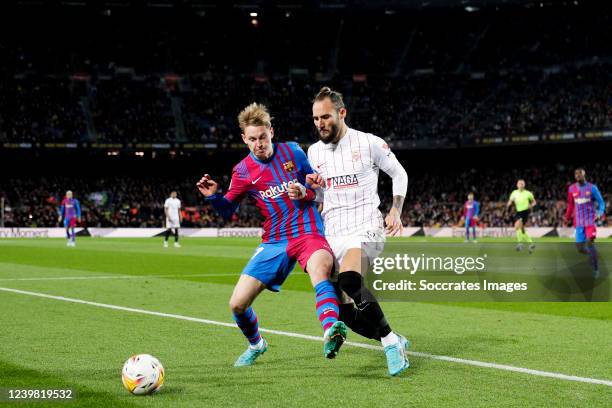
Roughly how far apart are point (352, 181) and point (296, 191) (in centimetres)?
71

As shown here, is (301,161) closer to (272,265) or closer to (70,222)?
(272,265)

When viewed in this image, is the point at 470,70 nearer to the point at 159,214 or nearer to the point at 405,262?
the point at 159,214

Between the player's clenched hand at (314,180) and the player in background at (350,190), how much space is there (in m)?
0.14

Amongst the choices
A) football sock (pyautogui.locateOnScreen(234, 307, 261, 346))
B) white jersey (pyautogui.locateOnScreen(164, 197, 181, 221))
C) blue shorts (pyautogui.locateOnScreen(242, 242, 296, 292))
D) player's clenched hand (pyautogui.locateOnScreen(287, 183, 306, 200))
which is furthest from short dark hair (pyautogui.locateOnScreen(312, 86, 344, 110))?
white jersey (pyautogui.locateOnScreen(164, 197, 181, 221))

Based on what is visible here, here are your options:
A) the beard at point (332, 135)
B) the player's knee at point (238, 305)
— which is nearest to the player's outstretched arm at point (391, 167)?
the beard at point (332, 135)

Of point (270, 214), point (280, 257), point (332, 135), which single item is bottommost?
point (280, 257)

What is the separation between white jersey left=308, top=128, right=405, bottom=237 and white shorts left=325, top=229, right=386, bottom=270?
0.12ft

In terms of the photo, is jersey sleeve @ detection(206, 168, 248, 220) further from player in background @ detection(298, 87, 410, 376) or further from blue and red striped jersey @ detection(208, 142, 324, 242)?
player in background @ detection(298, 87, 410, 376)

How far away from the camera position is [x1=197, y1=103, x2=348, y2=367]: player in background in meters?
6.34

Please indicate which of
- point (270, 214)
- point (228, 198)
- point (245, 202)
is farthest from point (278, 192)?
point (245, 202)

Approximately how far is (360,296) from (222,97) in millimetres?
48084

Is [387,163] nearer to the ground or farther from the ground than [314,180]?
farther from the ground

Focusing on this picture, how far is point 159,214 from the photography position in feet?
156

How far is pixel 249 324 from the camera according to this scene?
658cm
